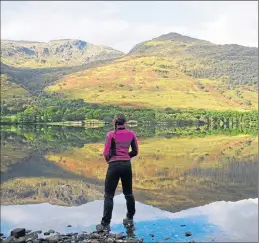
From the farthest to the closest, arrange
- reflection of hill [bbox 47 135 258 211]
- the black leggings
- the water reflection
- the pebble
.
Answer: reflection of hill [bbox 47 135 258 211]
the black leggings
the water reflection
the pebble

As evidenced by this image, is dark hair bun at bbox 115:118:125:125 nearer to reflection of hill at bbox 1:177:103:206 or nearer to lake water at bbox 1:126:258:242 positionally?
lake water at bbox 1:126:258:242

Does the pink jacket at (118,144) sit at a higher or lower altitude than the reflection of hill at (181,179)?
higher

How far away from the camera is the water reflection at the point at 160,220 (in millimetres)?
13195

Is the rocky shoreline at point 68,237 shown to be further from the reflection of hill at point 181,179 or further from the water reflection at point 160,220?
the reflection of hill at point 181,179

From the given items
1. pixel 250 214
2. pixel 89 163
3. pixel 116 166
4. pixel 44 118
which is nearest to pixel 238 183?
pixel 250 214

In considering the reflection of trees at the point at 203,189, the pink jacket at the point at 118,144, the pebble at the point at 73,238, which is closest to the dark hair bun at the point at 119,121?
the pink jacket at the point at 118,144

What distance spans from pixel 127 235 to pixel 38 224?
11.4ft

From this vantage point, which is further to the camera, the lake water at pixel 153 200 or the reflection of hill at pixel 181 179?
the reflection of hill at pixel 181 179

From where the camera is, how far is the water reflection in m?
13.2

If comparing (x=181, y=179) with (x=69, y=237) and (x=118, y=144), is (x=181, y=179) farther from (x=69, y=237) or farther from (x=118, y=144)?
(x=69, y=237)

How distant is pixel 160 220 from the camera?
15.0 meters

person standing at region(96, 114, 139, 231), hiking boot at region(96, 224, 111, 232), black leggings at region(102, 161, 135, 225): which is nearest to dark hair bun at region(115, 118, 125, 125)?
person standing at region(96, 114, 139, 231)

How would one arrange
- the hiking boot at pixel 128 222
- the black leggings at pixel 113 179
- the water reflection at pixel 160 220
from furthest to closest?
the hiking boot at pixel 128 222 < the black leggings at pixel 113 179 < the water reflection at pixel 160 220

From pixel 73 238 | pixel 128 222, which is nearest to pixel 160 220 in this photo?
pixel 128 222
